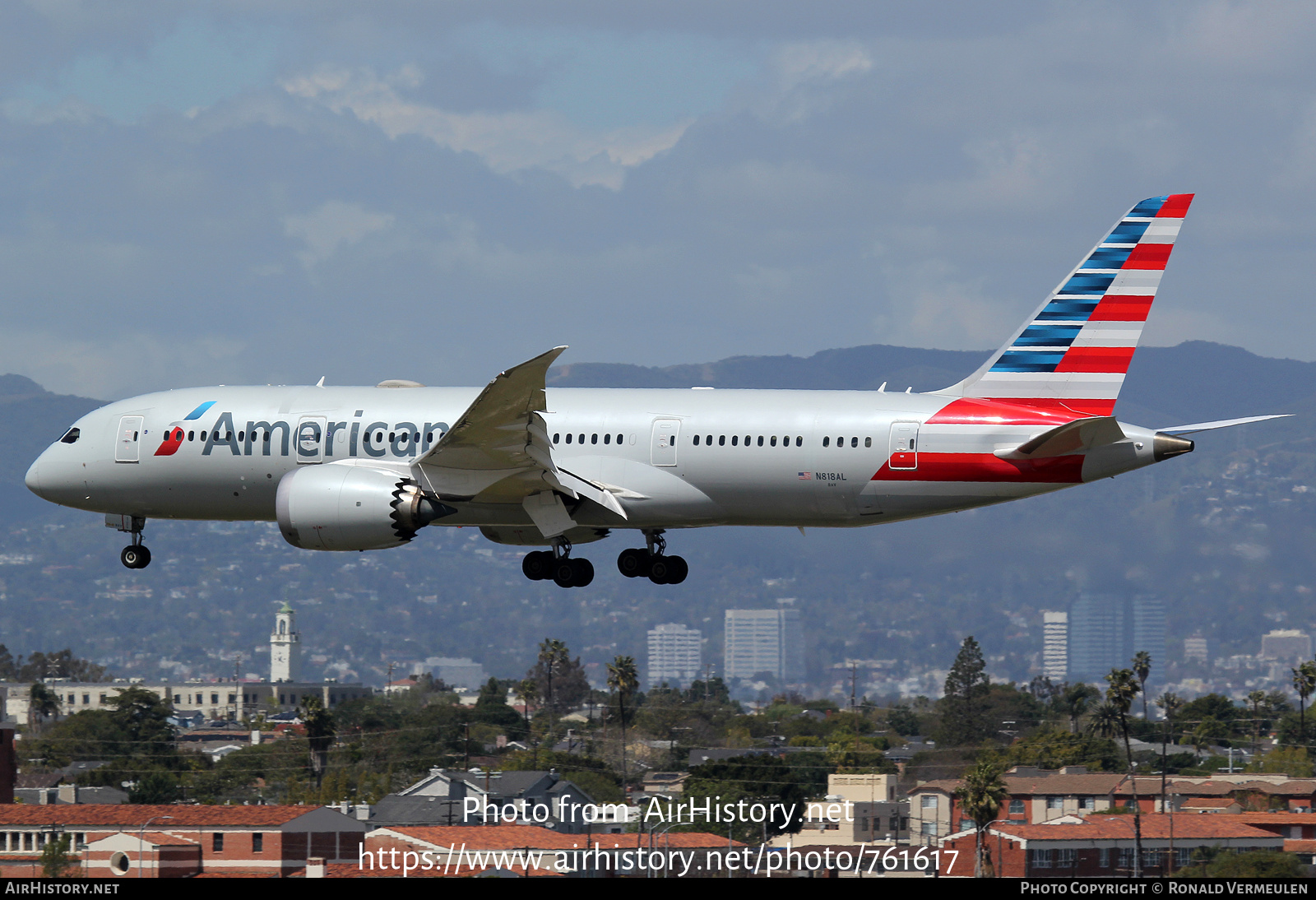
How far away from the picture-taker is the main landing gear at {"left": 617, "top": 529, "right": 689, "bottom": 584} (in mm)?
48312

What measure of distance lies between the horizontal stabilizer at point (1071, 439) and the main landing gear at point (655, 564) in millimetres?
10151

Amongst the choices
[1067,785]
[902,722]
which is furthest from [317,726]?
[1067,785]

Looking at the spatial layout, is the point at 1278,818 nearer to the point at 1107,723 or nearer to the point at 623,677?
the point at 1107,723

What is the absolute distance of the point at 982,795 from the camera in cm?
8094

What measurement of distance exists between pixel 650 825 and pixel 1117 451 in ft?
124

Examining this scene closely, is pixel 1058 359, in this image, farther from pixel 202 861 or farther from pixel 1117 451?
pixel 202 861

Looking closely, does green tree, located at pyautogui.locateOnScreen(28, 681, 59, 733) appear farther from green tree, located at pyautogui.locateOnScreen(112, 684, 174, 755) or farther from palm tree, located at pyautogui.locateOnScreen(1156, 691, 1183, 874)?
palm tree, located at pyautogui.locateOnScreen(1156, 691, 1183, 874)

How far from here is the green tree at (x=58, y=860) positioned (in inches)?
2539

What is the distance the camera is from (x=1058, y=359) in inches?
1758

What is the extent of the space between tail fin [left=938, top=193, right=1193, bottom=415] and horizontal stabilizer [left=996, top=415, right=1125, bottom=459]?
2.35 metres

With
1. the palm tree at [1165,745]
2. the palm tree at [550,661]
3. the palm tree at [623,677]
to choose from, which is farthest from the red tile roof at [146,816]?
the palm tree at [550,661]

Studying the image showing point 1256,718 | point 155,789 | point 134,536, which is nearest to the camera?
point 134,536

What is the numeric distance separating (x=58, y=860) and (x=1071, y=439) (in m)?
42.1

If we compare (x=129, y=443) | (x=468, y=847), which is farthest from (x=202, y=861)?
(x=129, y=443)
